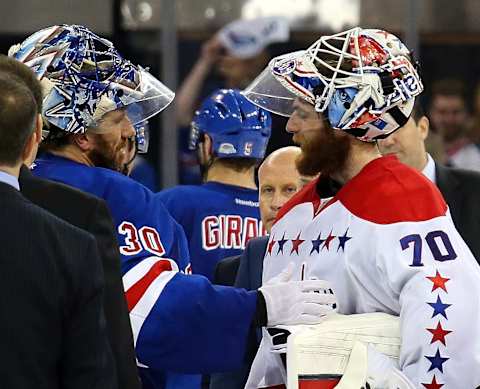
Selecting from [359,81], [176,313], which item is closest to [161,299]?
[176,313]

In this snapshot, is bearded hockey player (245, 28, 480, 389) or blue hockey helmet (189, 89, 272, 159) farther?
blue hockey helmet (189, 89, 272, 159)

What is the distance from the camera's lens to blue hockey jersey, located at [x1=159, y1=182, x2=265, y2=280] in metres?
5.85

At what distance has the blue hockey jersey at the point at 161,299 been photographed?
386cm

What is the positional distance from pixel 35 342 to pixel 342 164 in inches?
47.8

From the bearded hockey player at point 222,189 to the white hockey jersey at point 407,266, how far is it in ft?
6.59

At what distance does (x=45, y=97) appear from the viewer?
400 centimetres

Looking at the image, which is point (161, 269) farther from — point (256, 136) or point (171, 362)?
point (256, 136)

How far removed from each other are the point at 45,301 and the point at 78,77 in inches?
47.2

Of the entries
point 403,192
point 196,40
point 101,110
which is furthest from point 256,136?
point 196,40

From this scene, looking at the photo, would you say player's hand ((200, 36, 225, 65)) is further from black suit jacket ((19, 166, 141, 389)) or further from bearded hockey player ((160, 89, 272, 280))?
black suit jacket ((19, 166, 141, 389))

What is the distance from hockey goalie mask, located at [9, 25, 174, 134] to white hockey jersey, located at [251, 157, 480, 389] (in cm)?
71

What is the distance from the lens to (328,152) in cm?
388

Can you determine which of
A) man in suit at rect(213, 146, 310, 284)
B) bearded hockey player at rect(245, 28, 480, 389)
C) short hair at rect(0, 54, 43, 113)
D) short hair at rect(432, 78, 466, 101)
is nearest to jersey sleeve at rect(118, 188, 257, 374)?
bearded hockey player at rect(245, 28, 480, 389)

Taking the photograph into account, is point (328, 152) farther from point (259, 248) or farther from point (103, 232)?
point (259, 248)
